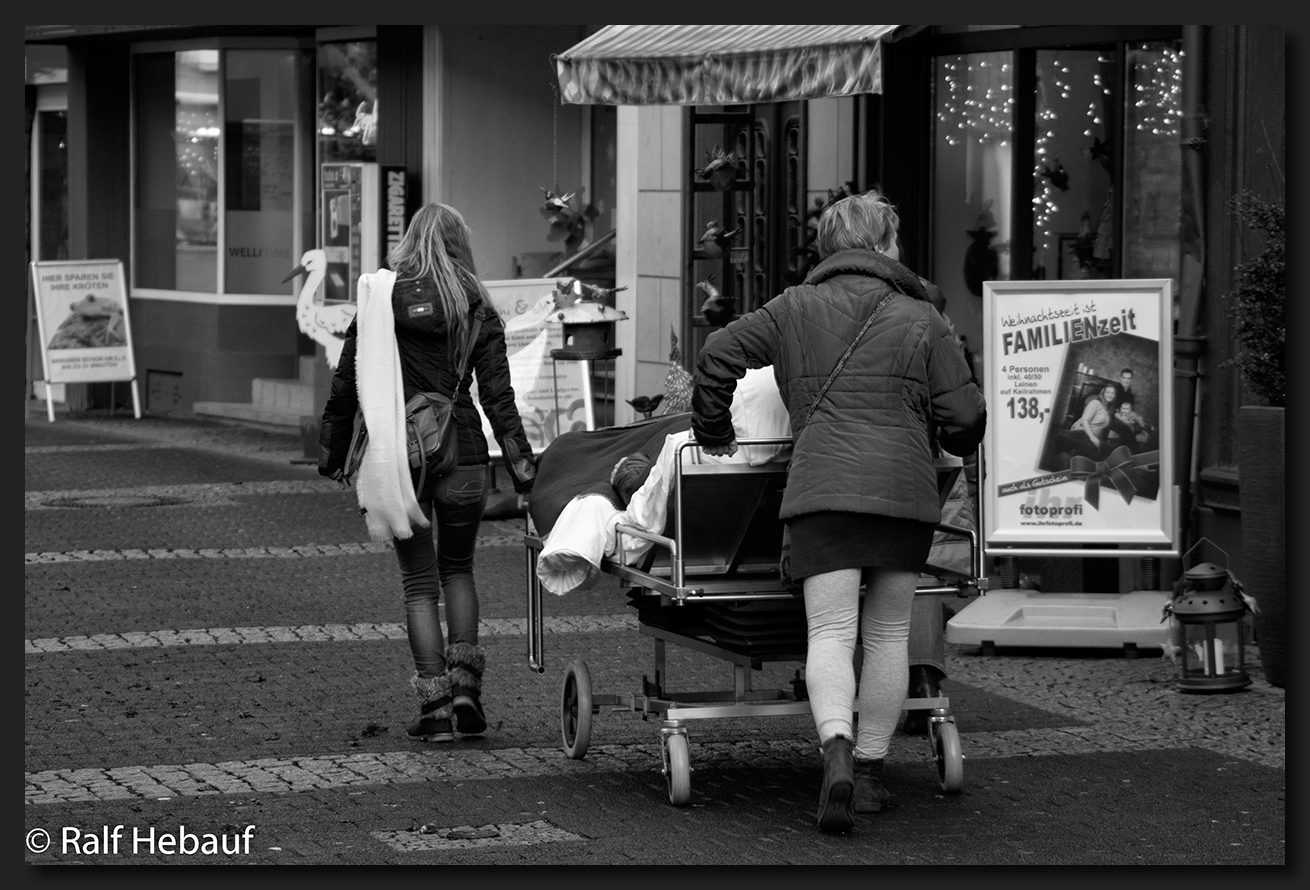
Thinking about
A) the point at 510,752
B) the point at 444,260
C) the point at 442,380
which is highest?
the point at 444,260

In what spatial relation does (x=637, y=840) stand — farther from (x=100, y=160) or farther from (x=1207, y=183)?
(x=100, y=160)

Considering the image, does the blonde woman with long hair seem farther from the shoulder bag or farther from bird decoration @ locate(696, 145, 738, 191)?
bird decoration @ locate(696, 145, 738, 191)

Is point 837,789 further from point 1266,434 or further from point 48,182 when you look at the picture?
point 48,182

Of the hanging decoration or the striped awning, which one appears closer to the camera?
the striped awning

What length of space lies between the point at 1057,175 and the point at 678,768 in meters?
6.42

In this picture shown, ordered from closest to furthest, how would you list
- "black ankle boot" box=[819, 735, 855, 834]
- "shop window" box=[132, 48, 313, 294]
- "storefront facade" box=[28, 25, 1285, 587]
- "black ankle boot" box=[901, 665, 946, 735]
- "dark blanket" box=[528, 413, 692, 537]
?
"black ankle boot" box=[819, 735, 855, 834]
"dark blanket" box=[528, 413, 692, 537]
"black ankle boot" box=[901, 665, 946, 735]
"storefront facade" box=[28, 25, 1285, 587]
"shop window" box=[132, 48, 313, 294]

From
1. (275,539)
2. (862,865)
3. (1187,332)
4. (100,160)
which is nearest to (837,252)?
(862,865)

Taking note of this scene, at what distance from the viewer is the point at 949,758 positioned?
600 centimetres

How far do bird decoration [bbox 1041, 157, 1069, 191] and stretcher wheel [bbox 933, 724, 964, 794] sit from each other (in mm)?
5855

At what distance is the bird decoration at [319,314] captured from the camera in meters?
16.5

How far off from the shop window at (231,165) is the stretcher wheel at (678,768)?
1381 centimetres

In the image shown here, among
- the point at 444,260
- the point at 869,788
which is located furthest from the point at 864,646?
the point at 444,260

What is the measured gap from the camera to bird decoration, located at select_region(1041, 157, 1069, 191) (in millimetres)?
11234

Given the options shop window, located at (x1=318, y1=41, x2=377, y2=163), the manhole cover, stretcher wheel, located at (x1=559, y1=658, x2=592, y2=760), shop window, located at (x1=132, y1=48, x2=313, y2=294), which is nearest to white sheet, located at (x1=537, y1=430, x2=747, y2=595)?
stretcher wheel, located at (x1=559, y1=658, x2=592, y2=760)
